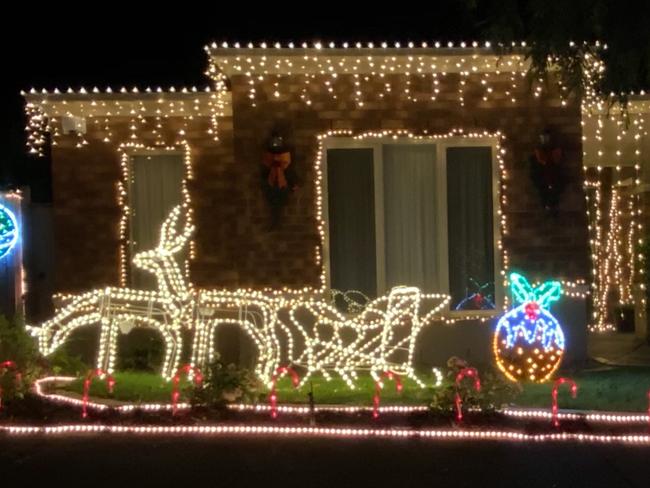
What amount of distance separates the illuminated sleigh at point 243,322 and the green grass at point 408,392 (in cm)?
19

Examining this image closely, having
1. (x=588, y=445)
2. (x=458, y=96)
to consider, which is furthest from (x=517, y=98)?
(x=588, y=445)

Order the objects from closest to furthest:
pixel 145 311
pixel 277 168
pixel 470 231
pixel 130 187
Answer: pixel 145 311
pixel 277 168
pixel 470 231
pixel 130 187

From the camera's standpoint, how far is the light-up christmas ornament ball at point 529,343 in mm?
11344

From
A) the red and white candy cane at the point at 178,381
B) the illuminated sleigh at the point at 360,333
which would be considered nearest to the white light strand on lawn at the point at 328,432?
the red and white candy cane at the point at 178,381

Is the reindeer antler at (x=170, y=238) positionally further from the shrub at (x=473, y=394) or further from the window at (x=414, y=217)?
the shrub at (x=473, y=394)

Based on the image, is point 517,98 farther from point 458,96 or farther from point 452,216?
point 452,216

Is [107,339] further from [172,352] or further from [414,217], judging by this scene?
[414,217]

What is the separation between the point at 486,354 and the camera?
40.9 feet

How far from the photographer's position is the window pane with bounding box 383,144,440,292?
12.6m

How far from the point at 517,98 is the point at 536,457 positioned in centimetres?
527

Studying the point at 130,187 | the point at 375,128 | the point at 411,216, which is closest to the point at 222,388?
the point at 411,216

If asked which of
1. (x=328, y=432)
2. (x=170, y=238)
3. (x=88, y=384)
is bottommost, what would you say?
(x=328, y=432)

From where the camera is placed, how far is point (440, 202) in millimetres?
12570

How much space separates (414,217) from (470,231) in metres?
0.65
